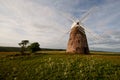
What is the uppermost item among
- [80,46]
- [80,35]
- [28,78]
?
[80,35]

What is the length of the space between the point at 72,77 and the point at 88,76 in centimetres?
213

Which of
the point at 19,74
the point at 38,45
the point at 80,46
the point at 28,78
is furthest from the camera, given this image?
the point at 38,45

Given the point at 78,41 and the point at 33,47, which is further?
the point at 33,47

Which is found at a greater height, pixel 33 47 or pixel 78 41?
pixel 78 41

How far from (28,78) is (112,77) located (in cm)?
1104

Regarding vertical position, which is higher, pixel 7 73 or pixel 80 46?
pixel 80 46

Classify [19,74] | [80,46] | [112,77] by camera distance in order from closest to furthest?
[112,77]
[19,74]
[80,46]

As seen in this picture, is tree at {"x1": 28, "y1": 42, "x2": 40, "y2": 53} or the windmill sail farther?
tree at {"x1": 28, "y1": 42, "x2": 40, "y2": 53}

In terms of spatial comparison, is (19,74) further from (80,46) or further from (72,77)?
(80,46)

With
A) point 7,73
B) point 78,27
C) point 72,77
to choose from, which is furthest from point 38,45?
point 72,77

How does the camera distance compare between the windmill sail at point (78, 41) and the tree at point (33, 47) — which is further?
the tree at point (33, 47)

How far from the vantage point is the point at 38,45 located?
251 feet

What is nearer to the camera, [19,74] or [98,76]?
[98,76]

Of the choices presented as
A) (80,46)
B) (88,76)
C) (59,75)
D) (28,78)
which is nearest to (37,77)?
(28,78)
